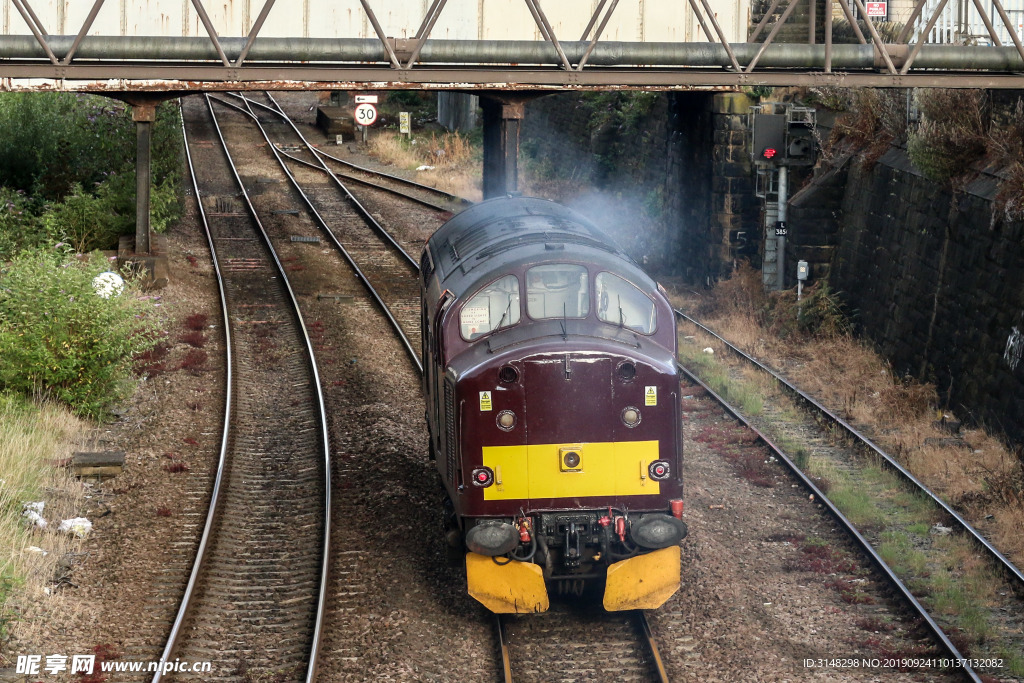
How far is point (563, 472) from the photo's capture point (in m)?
9.25

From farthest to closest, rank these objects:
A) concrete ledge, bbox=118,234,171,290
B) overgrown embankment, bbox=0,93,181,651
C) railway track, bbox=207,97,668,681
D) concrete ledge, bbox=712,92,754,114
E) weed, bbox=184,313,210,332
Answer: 1. concrete ledge, bbox=712,92,754,114
2. concrete ledge, bbox=118,234,171,290
3. weed, bbox=184,313,210,332
4. overgrown embankment, bbox=0,93,181,651
5. railway track, bbox=207,97,668,681

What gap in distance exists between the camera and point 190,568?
10992 mm

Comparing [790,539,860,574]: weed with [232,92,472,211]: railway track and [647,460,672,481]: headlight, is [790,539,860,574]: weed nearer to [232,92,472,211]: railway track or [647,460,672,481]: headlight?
[647,460,672,481]: headlight

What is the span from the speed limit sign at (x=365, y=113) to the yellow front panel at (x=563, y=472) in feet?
105

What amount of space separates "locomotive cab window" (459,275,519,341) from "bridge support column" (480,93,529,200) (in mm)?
10371

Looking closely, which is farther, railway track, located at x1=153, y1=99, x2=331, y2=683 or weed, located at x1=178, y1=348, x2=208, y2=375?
weed, located at x1=178, y1=348, x2=208, y2=375

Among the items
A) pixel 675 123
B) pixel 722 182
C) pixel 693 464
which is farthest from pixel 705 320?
pixel 693 464

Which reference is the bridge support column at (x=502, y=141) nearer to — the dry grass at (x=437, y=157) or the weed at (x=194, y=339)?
the weed at (x=194, y=339)

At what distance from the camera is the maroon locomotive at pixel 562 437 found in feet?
30.1

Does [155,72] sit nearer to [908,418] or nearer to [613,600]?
[613,600]

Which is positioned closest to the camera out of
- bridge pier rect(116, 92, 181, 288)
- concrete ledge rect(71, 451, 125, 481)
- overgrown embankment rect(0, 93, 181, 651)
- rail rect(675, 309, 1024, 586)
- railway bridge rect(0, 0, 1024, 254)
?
A: rail rect(675, 309, 1024, 586)

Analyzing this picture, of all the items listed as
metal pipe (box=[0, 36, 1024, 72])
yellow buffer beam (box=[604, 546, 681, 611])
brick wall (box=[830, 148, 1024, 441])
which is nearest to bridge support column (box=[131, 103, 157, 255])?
metal pipe (box=[0, 36, 1024, 72])

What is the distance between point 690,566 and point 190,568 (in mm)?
4802

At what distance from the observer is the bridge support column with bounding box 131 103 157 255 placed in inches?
860
